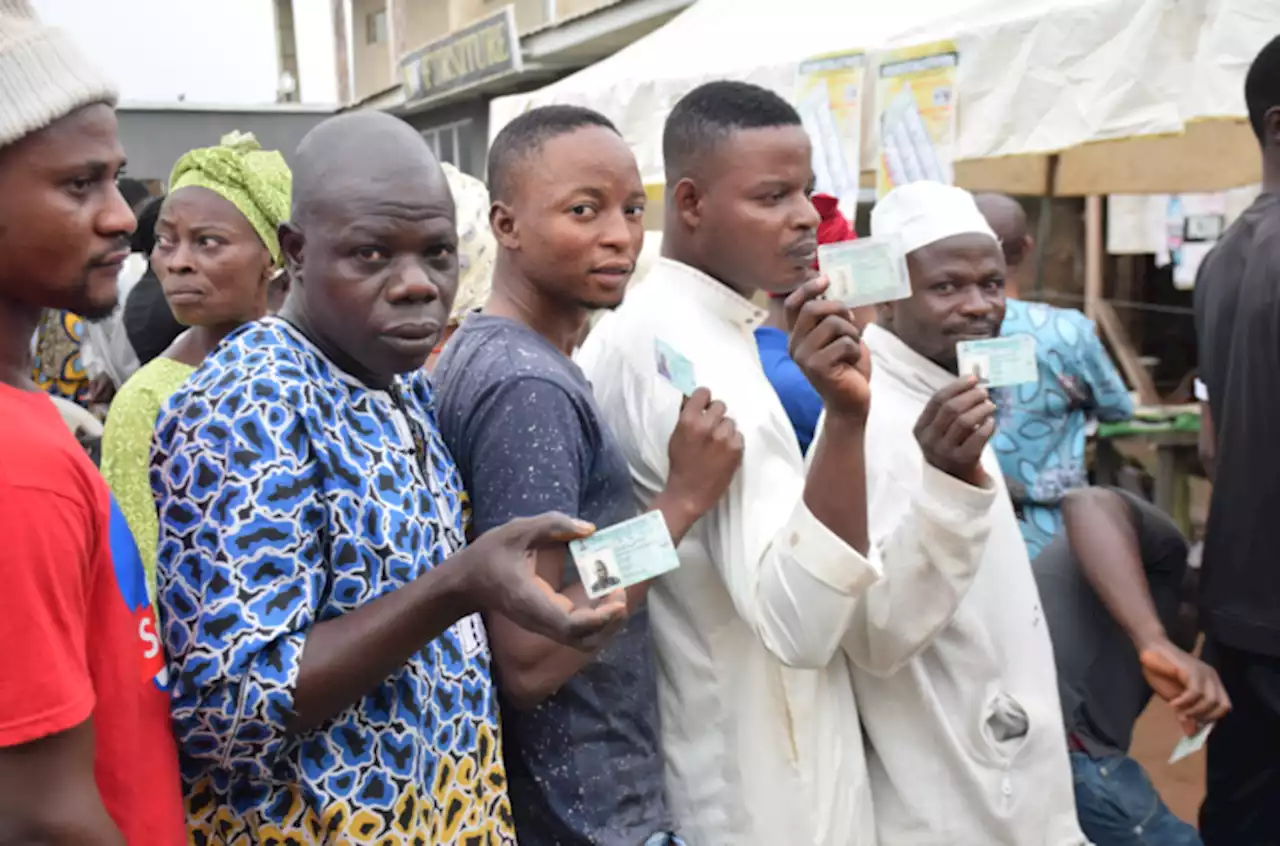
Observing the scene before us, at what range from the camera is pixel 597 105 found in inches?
217

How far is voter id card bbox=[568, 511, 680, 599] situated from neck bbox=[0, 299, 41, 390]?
62 centimetres

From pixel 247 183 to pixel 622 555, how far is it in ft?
5.84

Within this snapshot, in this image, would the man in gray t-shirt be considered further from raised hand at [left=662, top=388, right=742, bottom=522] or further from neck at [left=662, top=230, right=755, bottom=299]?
neck at [left=662, top=230, right=755, bottom=299]

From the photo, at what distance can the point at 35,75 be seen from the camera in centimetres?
127

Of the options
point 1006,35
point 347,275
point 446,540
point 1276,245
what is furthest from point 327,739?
point 1006,35

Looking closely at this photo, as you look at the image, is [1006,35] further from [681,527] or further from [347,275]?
[347,275]

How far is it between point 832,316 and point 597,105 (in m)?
3.80

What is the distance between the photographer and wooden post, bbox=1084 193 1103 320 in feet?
27.8

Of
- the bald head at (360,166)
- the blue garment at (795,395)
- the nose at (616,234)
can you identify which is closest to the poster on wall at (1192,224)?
the blue garment at (795,395)

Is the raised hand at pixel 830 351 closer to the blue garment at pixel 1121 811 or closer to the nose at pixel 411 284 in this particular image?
the nose at pixel 411 284

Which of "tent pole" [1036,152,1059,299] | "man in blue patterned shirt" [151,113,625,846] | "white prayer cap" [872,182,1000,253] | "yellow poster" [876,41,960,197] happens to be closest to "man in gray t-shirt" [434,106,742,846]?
"man in blue patterned shirt" [151,113,625,846]

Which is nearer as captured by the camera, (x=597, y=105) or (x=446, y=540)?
(x=446, y=540)

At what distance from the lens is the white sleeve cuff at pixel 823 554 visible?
190cm

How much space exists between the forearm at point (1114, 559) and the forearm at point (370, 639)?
1.86 m
